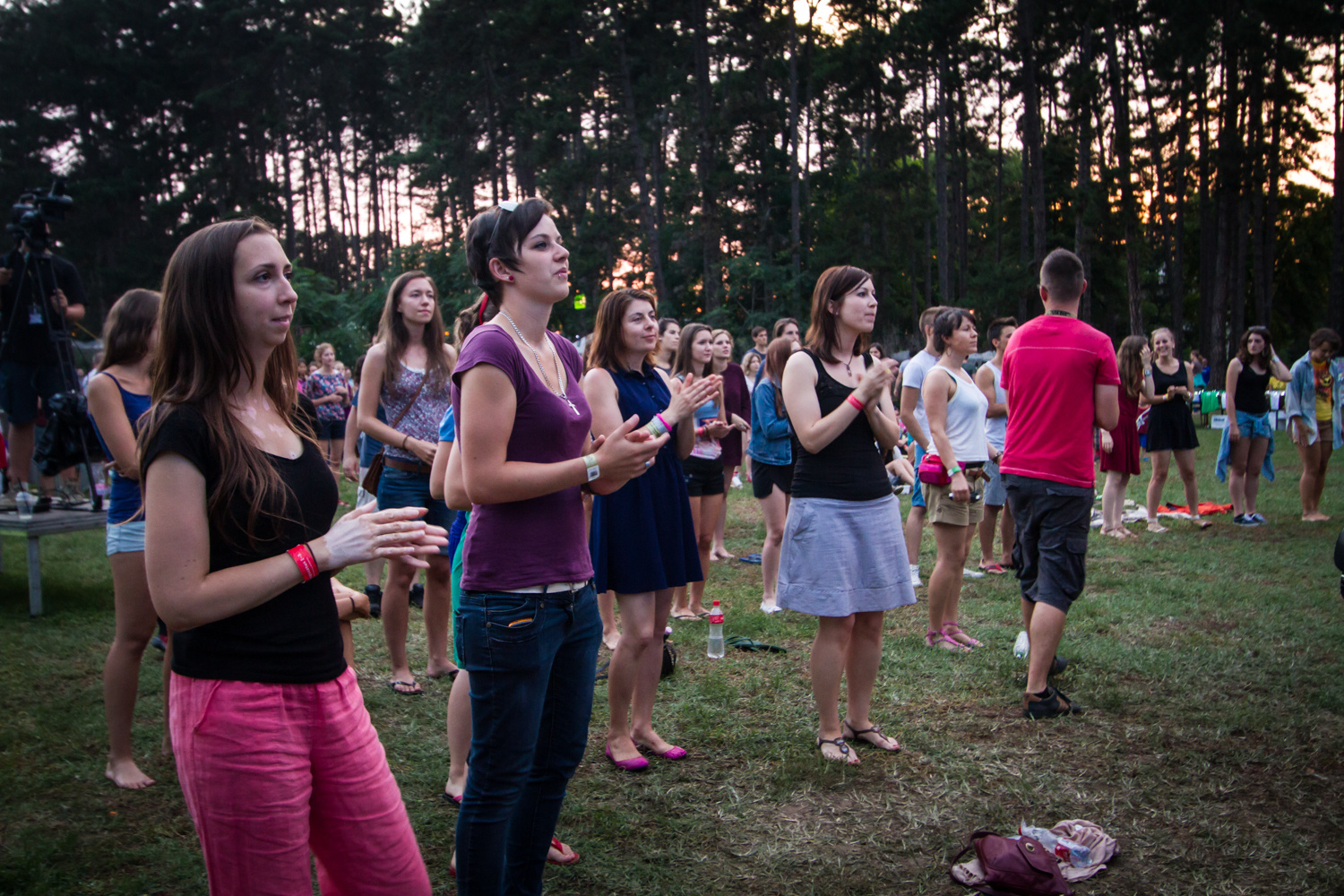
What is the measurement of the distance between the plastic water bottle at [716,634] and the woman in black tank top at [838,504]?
1.45 meters

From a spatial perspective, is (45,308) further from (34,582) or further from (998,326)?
(998,326)

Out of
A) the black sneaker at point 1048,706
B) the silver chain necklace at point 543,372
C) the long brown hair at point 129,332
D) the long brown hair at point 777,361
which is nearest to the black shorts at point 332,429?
the long brown hair at point 777,361

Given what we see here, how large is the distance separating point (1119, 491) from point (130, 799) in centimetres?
889

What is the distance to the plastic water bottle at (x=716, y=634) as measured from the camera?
5.38 meters

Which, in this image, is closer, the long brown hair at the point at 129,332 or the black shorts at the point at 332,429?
the long brown hair at the point at 129,332

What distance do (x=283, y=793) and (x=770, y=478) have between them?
17.9 ft

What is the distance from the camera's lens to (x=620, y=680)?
3859 millimetres

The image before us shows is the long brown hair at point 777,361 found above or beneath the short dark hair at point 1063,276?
beneath

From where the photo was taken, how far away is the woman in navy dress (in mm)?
3703

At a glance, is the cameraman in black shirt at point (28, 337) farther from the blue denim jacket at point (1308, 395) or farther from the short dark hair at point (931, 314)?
the blue denim jacket at point (1308, 395)

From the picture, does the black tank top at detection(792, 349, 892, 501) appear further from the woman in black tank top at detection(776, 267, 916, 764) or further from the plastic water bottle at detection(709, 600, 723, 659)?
the plastic water bottle at detection(709, 600, 723, 659)

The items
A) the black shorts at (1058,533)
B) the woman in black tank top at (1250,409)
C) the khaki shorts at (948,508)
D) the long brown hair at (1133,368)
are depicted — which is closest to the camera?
the black shorts at (1058,533)

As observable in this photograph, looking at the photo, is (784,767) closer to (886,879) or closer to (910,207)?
(886,879)

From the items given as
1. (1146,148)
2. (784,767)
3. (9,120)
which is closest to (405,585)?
(784,767)
